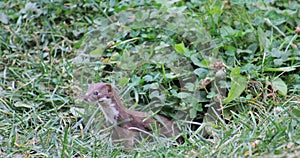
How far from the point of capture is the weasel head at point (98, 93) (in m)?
3.84

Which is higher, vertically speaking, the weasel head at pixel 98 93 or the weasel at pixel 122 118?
the weasel head at pixel 98 93

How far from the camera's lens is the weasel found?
3871mm

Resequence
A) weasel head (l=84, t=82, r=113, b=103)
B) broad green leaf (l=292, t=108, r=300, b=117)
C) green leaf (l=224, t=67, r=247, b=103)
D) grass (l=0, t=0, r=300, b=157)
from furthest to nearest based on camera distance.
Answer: green leaf (l=224, t=67, r=247, b=103)
weasel head (l=84, t=82, r=113, b=103)
grass (l=0, t=0, r=300, b=157)
broad green leaf (l=292, t=108, r=300, b=117)

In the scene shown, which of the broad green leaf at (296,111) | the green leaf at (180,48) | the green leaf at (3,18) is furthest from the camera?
the green leaf at (3,18)

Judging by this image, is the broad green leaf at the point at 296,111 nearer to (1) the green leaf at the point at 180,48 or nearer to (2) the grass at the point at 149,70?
(2) the grass at the point at 149,70

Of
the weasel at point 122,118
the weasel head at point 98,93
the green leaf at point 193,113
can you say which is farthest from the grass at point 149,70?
the weasel head at point 98,93

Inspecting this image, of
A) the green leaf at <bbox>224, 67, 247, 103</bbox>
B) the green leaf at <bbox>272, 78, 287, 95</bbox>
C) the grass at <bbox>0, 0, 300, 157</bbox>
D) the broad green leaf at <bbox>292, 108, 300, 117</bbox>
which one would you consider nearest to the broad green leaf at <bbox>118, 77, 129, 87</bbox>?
the grass at <bbox>0, 0, 300, 157</bbox>

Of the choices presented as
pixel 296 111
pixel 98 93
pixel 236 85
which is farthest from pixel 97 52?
pixel 296 111

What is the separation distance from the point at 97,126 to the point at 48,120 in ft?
1.21

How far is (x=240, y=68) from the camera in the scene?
4203mm

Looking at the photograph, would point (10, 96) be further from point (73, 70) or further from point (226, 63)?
point (226, 63)

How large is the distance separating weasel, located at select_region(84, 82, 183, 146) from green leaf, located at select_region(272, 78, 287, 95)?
2.55 feet

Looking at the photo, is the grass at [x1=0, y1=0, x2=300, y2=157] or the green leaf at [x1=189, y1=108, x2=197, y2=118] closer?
the grass at [x1=0, y1=0, x2=300, y2=157]

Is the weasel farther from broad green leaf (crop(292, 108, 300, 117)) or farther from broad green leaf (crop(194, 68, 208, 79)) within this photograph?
broad green leaf (crop(292, 108, 300, 117))
